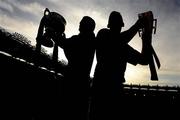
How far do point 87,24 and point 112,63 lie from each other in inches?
31.7

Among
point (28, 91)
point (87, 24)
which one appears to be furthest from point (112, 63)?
Result: point (28, 91)

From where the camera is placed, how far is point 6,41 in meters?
4.34

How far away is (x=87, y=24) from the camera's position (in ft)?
14.9

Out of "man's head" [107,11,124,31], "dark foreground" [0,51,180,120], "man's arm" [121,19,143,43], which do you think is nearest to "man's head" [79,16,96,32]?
"man's head" [107,11,124,31]

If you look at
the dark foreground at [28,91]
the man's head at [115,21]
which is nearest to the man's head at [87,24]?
the man's head at [115,21]

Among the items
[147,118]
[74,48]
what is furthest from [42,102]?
[147,118]

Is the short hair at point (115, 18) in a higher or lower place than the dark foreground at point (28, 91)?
higher

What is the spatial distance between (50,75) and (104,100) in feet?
5.55

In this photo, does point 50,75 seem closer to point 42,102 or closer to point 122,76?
point 42,102

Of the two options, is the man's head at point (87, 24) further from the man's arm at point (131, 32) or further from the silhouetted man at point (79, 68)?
the man's arm at point (131, 32)

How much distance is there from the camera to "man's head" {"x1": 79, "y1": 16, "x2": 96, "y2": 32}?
454 centimetres

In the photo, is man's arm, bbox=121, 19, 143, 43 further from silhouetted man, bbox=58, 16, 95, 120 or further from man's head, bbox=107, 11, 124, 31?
silhouetted man, bbox=58, 16, 95, 120

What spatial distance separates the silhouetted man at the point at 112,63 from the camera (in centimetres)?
403

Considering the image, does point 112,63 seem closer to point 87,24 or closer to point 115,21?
point 115,21
